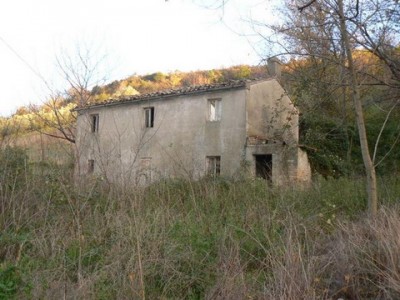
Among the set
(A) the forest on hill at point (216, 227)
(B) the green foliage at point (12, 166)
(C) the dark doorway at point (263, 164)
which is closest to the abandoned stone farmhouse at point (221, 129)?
(C) the dark doorway at point (263, 164)

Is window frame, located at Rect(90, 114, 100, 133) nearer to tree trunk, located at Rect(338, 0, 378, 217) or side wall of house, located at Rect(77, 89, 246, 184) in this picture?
side wall of house, located at Rect(77, 89, 246, 184)

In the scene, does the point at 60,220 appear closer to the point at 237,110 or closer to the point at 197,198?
the point at 197,198

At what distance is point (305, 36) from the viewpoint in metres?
8.34

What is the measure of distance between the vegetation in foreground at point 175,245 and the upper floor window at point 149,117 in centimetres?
1275

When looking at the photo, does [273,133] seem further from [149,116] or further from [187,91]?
[149,116]

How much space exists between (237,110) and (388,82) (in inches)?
354

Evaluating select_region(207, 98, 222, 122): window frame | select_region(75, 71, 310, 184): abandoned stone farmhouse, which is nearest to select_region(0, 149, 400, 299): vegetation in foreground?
select_region(75, 71, 310, 184): abandoned stone farmhouse

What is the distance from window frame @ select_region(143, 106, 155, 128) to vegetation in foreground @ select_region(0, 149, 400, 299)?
12.7m

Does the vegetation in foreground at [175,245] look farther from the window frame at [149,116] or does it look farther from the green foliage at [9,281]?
the window frame at [149,116]

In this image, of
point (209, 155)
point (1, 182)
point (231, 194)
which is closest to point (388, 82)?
point (231, 194)

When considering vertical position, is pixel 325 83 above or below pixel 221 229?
above

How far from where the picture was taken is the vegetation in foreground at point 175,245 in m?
4.04

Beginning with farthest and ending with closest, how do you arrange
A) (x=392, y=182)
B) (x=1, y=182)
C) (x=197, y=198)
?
Result: (x=392, y=182) → (x=197, y=198) → (x=1, y=182)

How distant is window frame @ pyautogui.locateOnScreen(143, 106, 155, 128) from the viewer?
2061 centimetres
